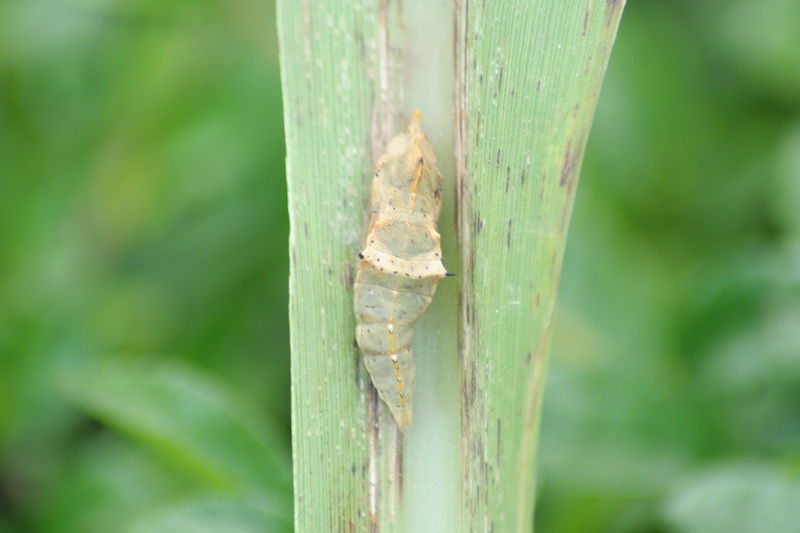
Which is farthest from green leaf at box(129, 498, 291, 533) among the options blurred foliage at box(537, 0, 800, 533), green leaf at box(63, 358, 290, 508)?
blurred foliage at box(537, 0, 800, 533)

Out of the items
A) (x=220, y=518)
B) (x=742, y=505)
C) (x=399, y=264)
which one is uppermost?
(x=399, y=264)

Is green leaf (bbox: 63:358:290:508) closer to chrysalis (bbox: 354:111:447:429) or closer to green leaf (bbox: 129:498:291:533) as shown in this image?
green leaf (bbox: 129:498:291:533)

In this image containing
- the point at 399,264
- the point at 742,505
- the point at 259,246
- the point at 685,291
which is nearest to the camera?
the point at 399,264

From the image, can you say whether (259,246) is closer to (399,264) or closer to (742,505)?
(399,264)

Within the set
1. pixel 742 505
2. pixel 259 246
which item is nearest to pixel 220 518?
pixel 742 505

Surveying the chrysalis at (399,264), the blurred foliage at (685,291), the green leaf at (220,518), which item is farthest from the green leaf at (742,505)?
the green leaf at (220,518)

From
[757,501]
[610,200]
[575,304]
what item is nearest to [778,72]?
[610,200]

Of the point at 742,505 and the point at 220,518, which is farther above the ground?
the point at 742,505
